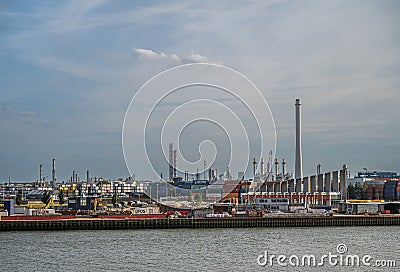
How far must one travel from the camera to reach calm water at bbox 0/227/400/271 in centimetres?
2089

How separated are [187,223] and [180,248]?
10.9 m

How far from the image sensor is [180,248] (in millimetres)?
25438

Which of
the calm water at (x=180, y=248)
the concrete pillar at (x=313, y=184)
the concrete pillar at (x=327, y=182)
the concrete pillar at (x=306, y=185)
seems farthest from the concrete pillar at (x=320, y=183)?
the calm water at (x=180, y=248)

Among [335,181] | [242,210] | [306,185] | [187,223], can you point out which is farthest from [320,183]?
[187,223]

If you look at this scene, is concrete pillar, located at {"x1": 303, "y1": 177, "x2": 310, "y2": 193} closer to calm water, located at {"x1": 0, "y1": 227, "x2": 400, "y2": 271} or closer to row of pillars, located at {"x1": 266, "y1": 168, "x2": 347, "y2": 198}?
row of pillars, located at {"x1": 266, "y1": 168, "x2": 347, "y2": 198}

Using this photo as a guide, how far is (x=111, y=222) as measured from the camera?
118 ft

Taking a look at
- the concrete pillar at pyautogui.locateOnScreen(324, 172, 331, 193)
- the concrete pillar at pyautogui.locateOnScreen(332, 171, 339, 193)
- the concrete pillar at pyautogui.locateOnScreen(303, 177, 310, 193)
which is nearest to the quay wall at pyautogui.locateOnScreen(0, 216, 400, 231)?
the concrete pillar at pyautogui.locateOnScreen(324, 172, 331, 193)

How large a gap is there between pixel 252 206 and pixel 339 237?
624 inches

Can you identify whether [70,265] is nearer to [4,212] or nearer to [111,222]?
[111,222]

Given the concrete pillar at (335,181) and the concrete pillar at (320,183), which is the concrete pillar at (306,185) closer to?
the concrete pillar at (320,183)

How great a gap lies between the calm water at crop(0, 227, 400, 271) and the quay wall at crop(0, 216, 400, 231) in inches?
68.9

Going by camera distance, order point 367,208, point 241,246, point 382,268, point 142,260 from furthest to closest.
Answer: point 367,208
point 241,246
point 142,260
point 382,268

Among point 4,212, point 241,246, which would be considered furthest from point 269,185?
point 241,246

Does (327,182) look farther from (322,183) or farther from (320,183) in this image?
(320,183)
